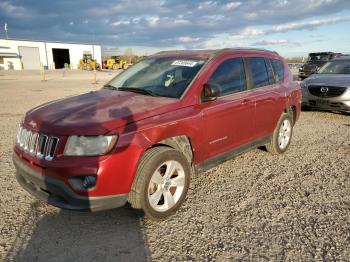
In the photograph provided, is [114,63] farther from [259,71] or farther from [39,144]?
[39,144]

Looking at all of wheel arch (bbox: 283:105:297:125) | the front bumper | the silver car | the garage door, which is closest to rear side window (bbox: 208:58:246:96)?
wheel arch (bbox: 283:105:297:125)

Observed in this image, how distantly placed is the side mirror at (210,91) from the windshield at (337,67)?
7.70 metres

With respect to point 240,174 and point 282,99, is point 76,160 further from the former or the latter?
point 282,99

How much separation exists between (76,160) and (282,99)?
3.83m

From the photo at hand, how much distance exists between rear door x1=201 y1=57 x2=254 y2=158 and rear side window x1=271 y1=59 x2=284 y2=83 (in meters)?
1.18

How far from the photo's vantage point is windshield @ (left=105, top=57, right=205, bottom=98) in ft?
13.1

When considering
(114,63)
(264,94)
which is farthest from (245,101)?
(114,63)

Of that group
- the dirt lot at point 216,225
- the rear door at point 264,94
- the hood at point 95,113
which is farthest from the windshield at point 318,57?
the hood at point 95,113

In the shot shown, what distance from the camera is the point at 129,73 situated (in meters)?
4.91

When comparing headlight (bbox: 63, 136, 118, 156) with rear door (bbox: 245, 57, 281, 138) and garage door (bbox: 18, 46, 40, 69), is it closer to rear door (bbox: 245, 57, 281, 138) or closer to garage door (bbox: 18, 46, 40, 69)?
rear door (bbox: 245, 57, 281, 138)

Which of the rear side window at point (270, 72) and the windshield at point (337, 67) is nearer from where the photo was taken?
the rear side window at point (270, 72)

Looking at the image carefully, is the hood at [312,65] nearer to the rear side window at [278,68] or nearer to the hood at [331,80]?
the hood at [331,80]

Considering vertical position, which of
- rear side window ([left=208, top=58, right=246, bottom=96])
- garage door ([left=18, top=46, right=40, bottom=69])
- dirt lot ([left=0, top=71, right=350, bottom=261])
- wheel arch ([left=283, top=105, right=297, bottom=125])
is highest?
garage door ([left=18, top=46, right=40, bottom=69])

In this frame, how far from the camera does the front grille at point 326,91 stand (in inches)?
343
